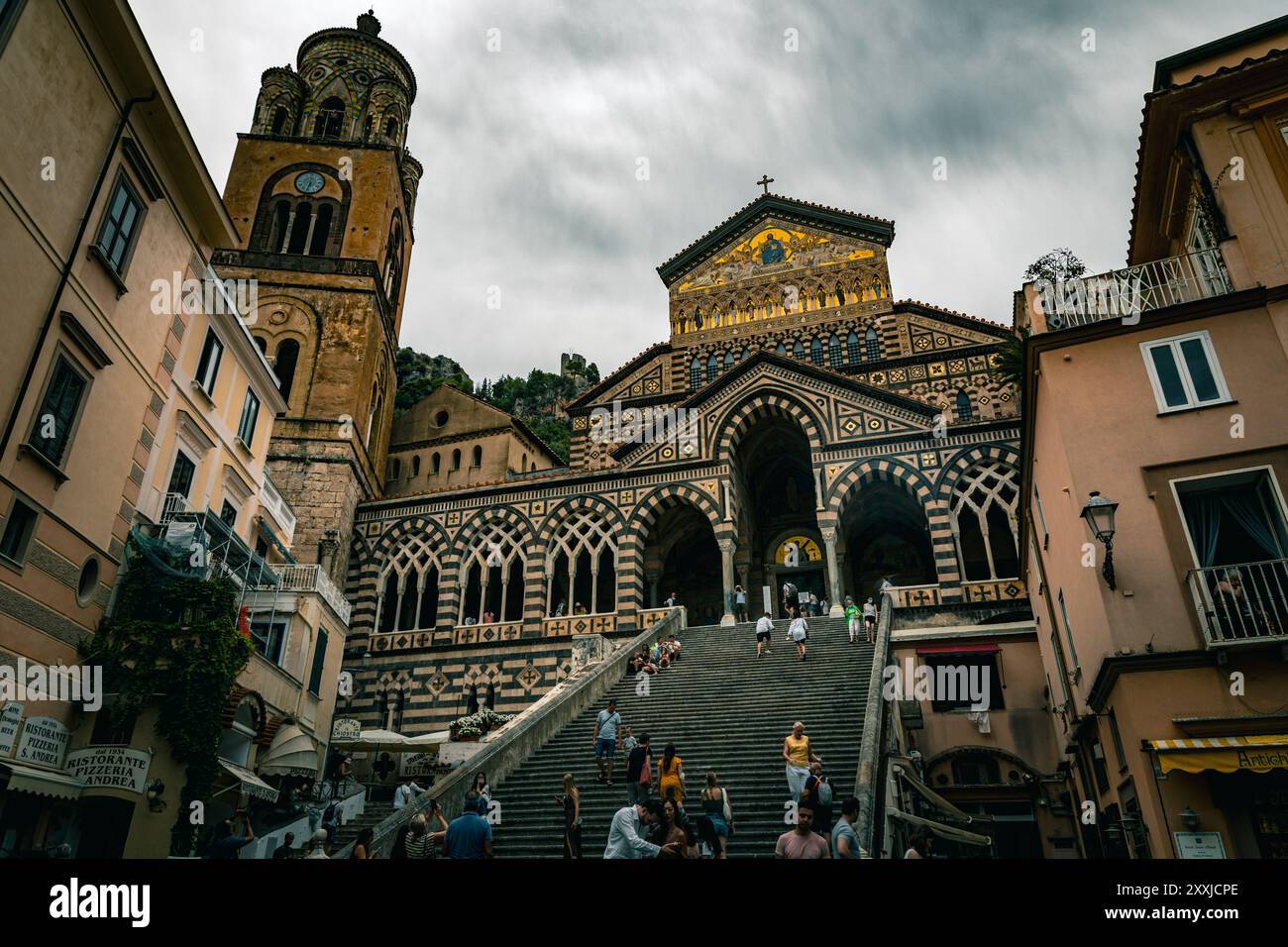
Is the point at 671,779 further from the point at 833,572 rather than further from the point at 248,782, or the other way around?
the point at 833,572

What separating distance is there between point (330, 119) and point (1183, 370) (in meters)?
39.2

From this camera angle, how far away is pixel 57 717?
12.8 meters

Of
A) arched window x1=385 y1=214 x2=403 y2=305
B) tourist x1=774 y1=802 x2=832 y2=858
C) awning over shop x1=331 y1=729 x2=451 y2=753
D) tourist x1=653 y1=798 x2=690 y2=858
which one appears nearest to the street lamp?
tourist x1=774 y1=802 x2=832 y2=858

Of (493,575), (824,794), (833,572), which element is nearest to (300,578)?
(493,575)

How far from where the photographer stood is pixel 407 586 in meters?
30.5

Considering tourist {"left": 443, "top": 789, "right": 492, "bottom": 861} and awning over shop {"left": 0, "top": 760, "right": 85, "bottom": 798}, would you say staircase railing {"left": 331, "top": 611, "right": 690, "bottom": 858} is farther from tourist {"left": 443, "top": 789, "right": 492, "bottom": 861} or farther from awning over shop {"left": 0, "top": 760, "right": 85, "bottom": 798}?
awning over shop {"left": 0, "top": 760, "right": 85, "bottom": 798}

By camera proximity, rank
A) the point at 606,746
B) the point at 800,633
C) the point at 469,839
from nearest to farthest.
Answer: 1. the point at 469,839
2. the point at 606,746
3. the point at 800,633

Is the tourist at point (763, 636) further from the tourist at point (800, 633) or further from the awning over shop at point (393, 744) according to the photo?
the awning over shop at point (393, 744)

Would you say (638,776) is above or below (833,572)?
below

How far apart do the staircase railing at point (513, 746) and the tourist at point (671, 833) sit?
4.76 m

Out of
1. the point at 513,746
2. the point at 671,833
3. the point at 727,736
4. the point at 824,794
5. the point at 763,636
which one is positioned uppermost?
the point at 763,636

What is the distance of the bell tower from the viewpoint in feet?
98.4
